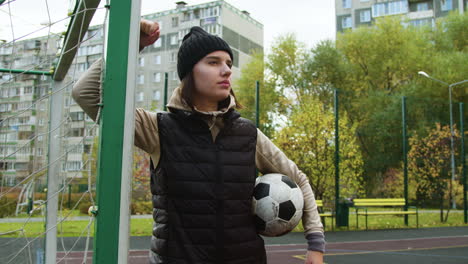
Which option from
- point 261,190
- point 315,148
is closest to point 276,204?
point 261,190

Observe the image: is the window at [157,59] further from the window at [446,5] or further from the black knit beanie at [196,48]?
the black knit beanie at [196,48]

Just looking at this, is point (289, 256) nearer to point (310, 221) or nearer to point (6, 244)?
point (6, 244)

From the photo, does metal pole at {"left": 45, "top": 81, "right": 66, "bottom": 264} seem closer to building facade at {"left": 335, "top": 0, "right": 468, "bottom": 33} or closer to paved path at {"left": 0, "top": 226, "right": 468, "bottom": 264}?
paved path at {"left": 0, "top": 226, "right": 468, "bottom": 264}

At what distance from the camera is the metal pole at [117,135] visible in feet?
5.22

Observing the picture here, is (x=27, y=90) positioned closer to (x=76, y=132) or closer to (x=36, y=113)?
(x=36, y=113)

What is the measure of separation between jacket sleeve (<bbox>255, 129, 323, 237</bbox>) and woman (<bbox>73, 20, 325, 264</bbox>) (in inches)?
1.5

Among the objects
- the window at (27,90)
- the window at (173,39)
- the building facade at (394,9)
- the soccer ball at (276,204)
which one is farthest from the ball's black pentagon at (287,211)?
the window at (173,39)

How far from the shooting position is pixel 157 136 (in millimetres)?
2025

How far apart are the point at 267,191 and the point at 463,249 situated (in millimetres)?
8043

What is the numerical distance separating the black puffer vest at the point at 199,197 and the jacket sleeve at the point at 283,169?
0.19 metres

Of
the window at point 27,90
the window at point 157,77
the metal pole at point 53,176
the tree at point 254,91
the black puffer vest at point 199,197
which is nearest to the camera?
the black puffer vest at point 199,197

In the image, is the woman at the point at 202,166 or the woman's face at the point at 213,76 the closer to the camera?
the woman at the point at 202,166

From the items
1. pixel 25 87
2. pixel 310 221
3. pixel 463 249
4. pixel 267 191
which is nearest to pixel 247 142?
pixel 267 191

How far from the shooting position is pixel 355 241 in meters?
9.85
